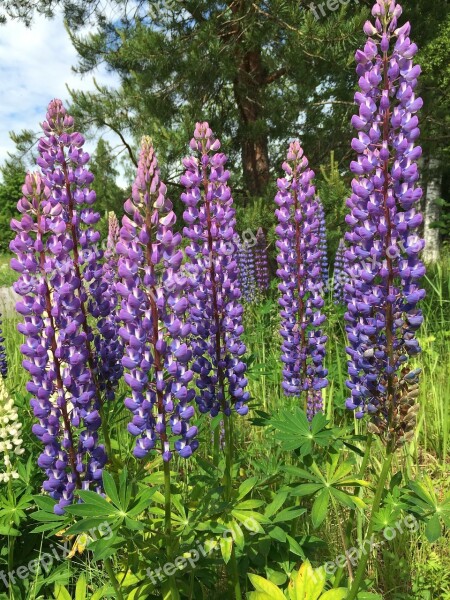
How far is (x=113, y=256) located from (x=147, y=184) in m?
1.39

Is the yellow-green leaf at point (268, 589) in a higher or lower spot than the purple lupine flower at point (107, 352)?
lower

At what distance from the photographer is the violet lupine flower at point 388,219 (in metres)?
1.73

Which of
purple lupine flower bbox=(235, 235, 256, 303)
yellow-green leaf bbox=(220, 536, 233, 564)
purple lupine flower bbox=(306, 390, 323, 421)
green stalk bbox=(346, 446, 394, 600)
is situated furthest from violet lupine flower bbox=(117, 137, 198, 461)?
purple lupine flower bbox=(235, 235, 256, 303)

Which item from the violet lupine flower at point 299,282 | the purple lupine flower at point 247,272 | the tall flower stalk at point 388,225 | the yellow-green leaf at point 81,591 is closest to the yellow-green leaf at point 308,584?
the tall flower stalk at point 388,225

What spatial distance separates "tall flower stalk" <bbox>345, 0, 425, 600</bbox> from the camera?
5.67 ft

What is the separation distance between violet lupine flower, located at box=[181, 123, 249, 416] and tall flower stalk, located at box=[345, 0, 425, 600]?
60 cm

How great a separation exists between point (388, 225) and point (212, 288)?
81 centimetres

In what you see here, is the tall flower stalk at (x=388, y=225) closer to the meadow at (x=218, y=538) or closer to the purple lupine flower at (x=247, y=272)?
the meadow at (x=218, y=538)

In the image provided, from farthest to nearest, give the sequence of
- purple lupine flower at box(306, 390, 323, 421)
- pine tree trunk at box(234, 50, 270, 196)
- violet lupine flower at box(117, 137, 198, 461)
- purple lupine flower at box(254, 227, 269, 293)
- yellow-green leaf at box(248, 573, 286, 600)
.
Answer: pine tree trunk at box(234, 50, 270, 196) → purple lupine flower at box(254, 227, 269, 293) → purple lupine flower at box(306, 390, 323, 421) → yellow-green leaf at box(248, 573, 286, 600) → violet lupine flower at box(117, 137, 198, 461)

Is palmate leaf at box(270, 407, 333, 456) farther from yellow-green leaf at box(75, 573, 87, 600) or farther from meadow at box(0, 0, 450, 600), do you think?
yellow-green leaf at box(75, 573, 87, 600)

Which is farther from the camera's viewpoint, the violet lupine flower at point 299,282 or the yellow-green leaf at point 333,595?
the violet lupine flower at point 299,282

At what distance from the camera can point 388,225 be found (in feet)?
5.65

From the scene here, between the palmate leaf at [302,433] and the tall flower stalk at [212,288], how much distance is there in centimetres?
28

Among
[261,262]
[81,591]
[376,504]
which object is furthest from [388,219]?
[261,262]
